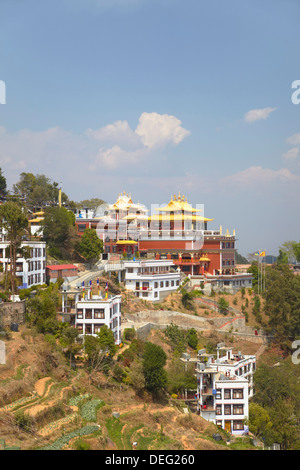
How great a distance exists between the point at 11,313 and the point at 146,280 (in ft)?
59.3

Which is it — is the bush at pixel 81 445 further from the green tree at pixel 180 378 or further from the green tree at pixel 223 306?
the green tree at pixel 223 306

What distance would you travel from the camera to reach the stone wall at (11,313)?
31406 mm

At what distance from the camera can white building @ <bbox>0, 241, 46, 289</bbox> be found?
128 ft

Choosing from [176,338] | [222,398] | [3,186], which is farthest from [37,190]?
[222,398]

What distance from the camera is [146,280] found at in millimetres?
47938

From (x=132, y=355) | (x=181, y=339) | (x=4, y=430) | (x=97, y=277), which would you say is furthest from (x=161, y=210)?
(x=4, y=430)

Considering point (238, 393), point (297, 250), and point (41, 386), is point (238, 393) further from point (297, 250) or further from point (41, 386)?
point (297, 250)

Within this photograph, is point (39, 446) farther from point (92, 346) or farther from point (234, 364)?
point (234, 364)

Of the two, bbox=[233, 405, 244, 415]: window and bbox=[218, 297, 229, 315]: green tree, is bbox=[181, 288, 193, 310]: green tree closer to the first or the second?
bbox=[218, 297, 229, 315]: green tree

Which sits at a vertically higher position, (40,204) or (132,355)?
(40,204)

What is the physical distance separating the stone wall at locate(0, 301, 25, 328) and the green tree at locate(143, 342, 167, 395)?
8583 millimetres

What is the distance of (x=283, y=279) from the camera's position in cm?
4875

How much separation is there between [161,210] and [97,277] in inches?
649
